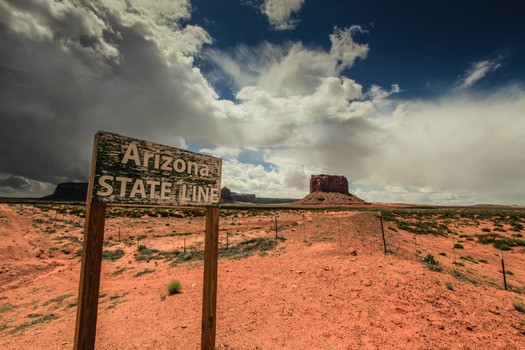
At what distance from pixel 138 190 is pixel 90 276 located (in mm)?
1224

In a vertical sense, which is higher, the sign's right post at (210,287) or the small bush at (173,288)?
the sign's right post at (210,287)

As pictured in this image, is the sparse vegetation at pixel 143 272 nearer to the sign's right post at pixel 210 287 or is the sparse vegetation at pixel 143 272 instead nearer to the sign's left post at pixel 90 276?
the sign's right post at pixel 210 287

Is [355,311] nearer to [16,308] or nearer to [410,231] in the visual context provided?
[16,308]

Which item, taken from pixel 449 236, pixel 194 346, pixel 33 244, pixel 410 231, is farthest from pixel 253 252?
pixel 449 236

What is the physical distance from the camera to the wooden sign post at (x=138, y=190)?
3.12m

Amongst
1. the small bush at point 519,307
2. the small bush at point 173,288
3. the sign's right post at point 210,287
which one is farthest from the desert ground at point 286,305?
the sign's right post at point 210,287

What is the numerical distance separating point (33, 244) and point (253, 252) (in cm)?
1850

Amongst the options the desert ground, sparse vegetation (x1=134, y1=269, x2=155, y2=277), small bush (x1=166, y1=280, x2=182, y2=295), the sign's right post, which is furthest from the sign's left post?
sparse vegetation (x1=134, y1=269, x2=155, y2=277)

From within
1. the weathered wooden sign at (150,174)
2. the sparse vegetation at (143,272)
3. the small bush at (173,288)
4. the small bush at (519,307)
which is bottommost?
the sparse vegetation at (143,272)

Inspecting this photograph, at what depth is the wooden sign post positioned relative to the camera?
312 cm

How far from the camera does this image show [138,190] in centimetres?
365

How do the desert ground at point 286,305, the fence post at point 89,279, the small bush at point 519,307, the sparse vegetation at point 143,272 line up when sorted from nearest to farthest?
the fence post at point 89,279
the desert ground at point 286,305
the small bush at point 519,307
the sparse vegetation at point 143,272

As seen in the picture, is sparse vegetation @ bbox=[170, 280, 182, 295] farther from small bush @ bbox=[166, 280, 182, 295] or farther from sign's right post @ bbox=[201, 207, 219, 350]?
sign's right post @ bbox=[201, 207, 219, 350]

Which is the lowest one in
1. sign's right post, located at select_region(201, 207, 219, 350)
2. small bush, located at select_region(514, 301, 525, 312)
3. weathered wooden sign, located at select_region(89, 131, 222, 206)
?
small bush, located at select_region(514, 301, 525, 312)
